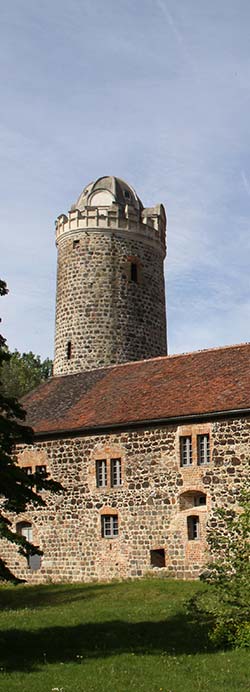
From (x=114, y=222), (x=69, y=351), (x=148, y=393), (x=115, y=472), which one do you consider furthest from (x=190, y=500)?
(x=114, y=222)

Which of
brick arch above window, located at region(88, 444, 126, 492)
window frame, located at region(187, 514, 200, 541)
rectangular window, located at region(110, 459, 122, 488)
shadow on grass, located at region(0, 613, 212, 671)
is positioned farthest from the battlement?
shadow on grass, located at region(0, 613, 212, 671)

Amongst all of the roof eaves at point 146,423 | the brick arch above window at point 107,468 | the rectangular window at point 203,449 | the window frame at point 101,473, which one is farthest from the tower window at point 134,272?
the rectangular window at point 203,449

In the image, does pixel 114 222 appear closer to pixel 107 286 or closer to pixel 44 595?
pixel 107 286

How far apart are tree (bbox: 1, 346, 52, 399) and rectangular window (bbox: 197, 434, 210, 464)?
Answer: 23217mm

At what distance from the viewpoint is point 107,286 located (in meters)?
36.8

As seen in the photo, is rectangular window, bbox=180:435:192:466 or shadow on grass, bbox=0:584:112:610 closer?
shadow on grass, bbox=0:584:112:610

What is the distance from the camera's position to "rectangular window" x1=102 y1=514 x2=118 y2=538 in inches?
992

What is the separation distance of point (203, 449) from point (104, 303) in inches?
557

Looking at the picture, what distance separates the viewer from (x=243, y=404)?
22.6 m

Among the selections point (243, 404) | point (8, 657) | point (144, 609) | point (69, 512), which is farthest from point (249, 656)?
point (69, 512)

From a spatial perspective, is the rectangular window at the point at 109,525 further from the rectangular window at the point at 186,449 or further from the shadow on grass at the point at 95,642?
the shadow on grass at the point at 95,642

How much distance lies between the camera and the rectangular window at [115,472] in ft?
83.1

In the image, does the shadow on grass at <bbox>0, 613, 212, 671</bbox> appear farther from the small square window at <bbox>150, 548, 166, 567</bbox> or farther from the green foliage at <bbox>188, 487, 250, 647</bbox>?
the small square window at <bbox>150, 548, 166, 567</bbox>

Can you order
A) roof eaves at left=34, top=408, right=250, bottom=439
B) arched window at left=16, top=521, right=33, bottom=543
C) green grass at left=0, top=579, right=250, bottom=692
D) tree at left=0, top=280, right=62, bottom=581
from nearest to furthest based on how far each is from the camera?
green grass at left=0, top=579, right=250, bottom=692 < tree at left=0, top=280, right=62, bottom=581 < roof eaves at left=34, top=408, right=250, bottom=439 < arched window at left=16, top=521, right=33, bottom=543
